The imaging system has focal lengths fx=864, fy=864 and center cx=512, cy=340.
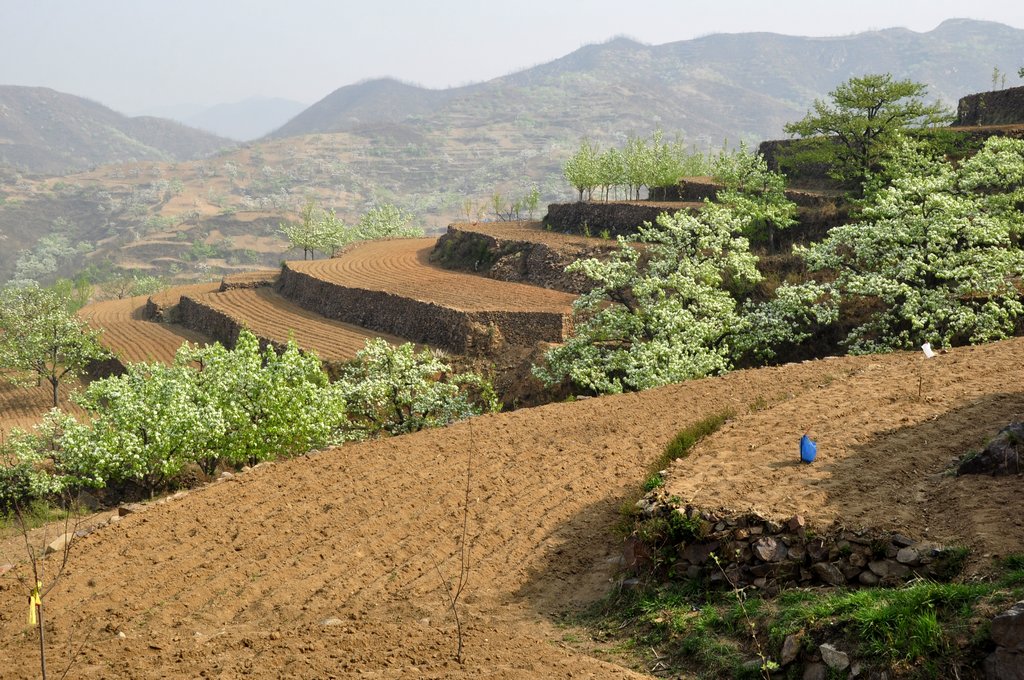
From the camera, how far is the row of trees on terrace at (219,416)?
19172mm

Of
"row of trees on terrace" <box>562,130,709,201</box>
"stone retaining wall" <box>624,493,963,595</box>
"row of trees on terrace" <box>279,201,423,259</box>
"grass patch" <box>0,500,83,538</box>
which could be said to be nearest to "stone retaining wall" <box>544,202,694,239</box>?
"row of trees on terrace" <box>562,130,709,201</box>

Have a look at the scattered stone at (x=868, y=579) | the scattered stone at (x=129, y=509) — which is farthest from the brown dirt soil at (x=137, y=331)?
the scattered stone at (x=868, y=579)

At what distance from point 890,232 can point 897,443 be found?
475 inches

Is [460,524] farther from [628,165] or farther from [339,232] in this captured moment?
[339,232]

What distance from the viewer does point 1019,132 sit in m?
32.6

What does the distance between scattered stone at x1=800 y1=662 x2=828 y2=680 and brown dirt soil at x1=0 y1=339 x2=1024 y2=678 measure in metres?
1.55

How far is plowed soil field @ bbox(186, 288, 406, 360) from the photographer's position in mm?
35156

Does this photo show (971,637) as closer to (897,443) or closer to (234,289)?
(897,443)

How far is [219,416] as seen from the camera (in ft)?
62.9

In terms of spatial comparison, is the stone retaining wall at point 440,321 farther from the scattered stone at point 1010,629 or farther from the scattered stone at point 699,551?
the scattered stone at point 1010,629

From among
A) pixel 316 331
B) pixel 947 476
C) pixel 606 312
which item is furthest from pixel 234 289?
pixel 947 476

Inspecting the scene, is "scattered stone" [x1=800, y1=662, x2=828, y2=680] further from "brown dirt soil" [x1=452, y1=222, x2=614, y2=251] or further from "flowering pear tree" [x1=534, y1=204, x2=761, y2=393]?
"brown dirt soil" [x1=452, y1=222, x2=614, y2=251]

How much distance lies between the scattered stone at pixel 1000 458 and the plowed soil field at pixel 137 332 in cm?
3189

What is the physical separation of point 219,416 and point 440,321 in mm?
16119
